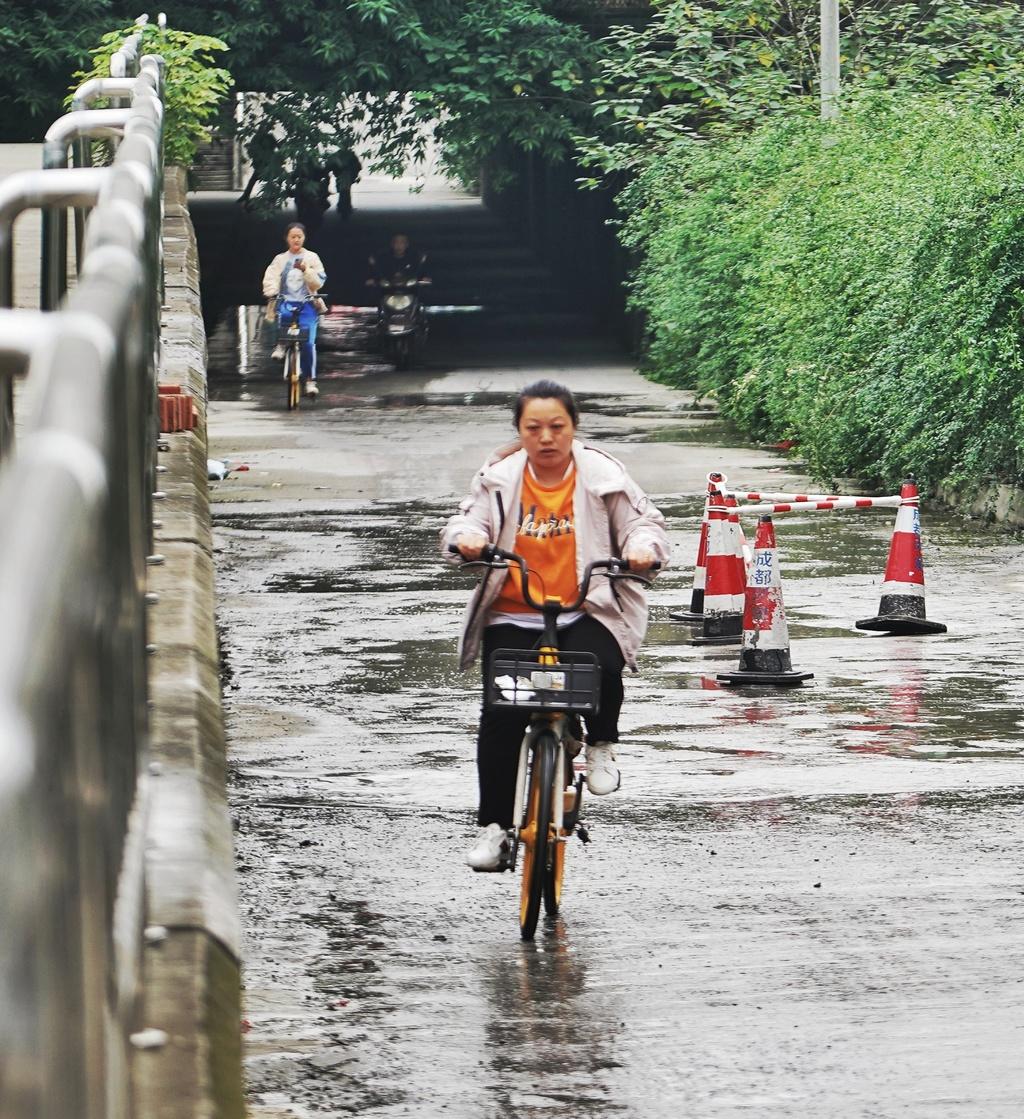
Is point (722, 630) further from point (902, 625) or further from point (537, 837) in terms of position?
point (537, 837)

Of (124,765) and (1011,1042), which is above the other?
(124,765)

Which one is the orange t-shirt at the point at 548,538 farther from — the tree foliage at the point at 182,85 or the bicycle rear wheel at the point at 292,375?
the bicycle rear wheel at the point at 292,375

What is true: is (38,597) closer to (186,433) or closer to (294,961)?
(294,961)

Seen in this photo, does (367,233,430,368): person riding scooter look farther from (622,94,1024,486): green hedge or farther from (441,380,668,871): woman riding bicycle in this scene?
(441,380,668,871): woman riding bicycle

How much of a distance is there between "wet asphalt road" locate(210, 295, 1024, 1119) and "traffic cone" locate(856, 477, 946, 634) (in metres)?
0.14

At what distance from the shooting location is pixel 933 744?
927 cm

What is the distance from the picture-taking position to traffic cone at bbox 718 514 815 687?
10742 millimetres

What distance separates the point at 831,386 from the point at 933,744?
30.6 ft

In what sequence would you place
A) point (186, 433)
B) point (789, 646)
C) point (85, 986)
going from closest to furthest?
1. point (85, 986)
2. point (186, 433)
3. point (789, 646)

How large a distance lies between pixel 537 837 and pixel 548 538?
944 millimetres

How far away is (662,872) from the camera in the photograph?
23.9 feet

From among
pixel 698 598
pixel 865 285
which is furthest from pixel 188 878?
pixel 865 285

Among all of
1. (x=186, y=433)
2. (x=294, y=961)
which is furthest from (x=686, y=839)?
(x=186, y=433)

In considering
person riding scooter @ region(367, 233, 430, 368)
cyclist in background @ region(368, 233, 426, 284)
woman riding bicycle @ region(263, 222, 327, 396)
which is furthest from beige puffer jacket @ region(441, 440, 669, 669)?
cyclist in background @ region(368, 233, 426, 284)
